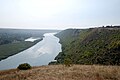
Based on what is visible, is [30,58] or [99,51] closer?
[99,51]

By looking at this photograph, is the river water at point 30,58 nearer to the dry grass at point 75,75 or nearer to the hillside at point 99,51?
the hillside at point 99,51

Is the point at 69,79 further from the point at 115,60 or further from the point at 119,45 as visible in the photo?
the point at 119,45

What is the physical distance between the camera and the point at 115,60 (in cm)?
4178

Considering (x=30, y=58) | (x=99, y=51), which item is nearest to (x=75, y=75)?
(x=99, y=51)

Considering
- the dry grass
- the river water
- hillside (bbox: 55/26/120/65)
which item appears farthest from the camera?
the river water

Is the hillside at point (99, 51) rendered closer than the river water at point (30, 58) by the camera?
Yes

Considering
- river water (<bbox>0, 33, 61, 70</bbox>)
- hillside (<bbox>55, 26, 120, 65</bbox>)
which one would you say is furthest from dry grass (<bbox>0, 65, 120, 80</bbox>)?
river water (<bbox>0, 33, 61, 70</bbox>)

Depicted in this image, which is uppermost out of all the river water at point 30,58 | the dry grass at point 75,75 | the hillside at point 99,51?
the dry grass at point 75,75

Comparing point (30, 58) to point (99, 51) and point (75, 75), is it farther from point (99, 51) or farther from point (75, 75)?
point (75, 75)

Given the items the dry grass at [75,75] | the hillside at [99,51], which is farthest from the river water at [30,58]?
the dry grass at [75,75]

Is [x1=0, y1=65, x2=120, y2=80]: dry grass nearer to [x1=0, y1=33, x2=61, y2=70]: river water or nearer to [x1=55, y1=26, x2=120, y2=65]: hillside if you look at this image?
[x1=55, y1=26, x2=120, y2=65]: hillside

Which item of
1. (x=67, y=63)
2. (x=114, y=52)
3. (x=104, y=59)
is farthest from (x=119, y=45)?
(x=67, y=63)

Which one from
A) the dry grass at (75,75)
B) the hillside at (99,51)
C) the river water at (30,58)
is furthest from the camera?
the river water at (30,58)

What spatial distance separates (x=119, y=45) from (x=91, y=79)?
38258mm
